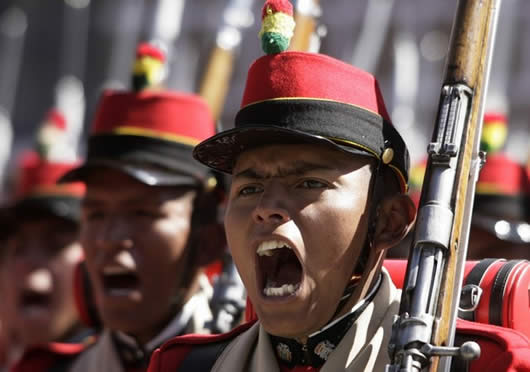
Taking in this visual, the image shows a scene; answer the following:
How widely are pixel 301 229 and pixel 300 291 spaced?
0.17m

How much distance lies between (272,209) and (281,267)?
192mm

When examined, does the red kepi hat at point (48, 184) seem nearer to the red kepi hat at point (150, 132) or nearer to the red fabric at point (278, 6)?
the red kepi hat at point (150, 132)

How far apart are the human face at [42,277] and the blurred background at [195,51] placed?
1.69 meters

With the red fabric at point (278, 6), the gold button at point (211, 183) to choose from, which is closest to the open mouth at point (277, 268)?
the red fabric at point (278, 6)

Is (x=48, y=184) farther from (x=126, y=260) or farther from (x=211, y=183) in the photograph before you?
(x=126, y=260)

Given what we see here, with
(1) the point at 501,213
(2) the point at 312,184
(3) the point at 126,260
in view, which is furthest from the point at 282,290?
(1) the point at 501,213

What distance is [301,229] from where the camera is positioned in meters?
3.40

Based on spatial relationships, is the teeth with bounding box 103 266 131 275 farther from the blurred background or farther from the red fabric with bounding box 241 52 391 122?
the blurred background

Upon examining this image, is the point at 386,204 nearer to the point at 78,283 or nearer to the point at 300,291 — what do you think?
the point at 300,291

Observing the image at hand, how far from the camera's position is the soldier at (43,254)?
23.3ft

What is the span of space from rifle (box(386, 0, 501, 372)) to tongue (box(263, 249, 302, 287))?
0.37m

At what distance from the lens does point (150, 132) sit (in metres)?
5.41

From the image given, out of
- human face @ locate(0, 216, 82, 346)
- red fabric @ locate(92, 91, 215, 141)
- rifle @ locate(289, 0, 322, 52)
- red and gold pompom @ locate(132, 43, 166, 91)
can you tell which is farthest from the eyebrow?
human face @ locate(0, 216, 82, 346)

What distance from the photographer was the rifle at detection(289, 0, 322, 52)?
4832 millimetres
